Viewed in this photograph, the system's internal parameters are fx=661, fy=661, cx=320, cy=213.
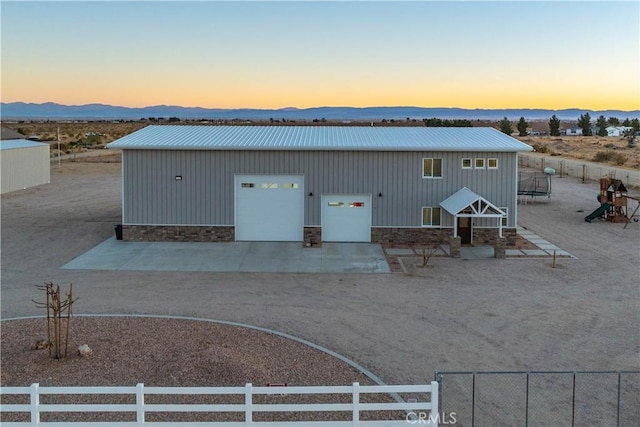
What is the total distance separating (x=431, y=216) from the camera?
2573 centimetres

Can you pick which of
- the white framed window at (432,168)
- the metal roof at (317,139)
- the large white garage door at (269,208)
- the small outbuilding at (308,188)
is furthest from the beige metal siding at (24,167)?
the white framed window at (432,168)

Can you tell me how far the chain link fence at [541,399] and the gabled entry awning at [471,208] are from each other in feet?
38.8

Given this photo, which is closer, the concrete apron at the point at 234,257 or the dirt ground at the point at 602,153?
the concrete apron at the point at 234,257

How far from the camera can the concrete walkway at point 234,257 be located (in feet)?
71.2

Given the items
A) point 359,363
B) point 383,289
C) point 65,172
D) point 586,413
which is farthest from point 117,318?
point 65,172

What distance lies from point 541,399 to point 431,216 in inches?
580

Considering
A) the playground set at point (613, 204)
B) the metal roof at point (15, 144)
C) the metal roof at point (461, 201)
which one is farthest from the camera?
the metal roof at point (15, 144)

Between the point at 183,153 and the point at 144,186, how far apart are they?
2005 millimetres

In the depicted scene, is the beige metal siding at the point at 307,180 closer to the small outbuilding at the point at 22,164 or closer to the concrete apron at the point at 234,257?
the concrete apron at the point at 234,257

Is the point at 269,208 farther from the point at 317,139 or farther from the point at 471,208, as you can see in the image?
the point at 471,208

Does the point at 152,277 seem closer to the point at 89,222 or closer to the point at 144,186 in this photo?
the point at 144,186

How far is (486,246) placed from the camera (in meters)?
25.2

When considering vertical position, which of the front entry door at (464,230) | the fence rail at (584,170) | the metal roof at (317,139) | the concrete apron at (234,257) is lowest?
the concrete apron at (234,257)

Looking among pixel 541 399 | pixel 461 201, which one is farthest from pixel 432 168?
pixel 541 399
